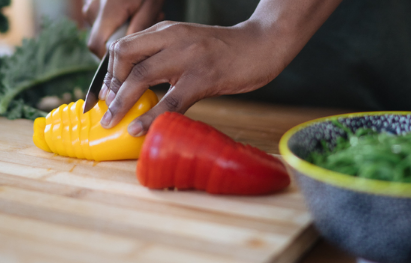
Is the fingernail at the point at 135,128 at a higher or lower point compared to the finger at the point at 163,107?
lower

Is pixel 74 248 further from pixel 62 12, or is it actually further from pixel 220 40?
pixel 62 12

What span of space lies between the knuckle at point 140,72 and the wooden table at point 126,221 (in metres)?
0.28

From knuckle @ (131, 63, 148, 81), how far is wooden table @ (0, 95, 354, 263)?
0.28m

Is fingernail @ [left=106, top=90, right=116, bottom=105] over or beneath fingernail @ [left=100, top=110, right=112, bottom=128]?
over

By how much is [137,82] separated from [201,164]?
378mm

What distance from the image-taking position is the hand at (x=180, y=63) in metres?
1.22

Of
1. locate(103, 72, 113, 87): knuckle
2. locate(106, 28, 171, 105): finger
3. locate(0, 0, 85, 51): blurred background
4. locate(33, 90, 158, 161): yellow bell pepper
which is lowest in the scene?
locate(0, 0, 85, 51): blurred background

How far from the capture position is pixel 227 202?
101 centimetres

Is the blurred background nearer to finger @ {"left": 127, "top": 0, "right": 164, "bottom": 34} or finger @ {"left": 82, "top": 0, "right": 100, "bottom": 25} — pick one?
finger @ {"left": 82, "top": 0, "right": 100, "bottom": 25}

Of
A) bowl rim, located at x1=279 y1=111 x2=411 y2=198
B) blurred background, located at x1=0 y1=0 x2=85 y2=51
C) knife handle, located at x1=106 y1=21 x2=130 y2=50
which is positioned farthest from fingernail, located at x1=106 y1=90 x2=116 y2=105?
blurred background, located at x1=0 y1=0 x2=85 y2=51

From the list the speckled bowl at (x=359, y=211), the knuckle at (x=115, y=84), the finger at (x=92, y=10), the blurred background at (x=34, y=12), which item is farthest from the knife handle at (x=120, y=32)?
the blurred background at (x=34, y=12)

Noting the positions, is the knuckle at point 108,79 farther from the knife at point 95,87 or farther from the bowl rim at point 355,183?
the bowl rim at point 355,183

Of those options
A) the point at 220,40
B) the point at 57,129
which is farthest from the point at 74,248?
the point at 220,40

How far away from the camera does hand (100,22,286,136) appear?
47.9 inches
